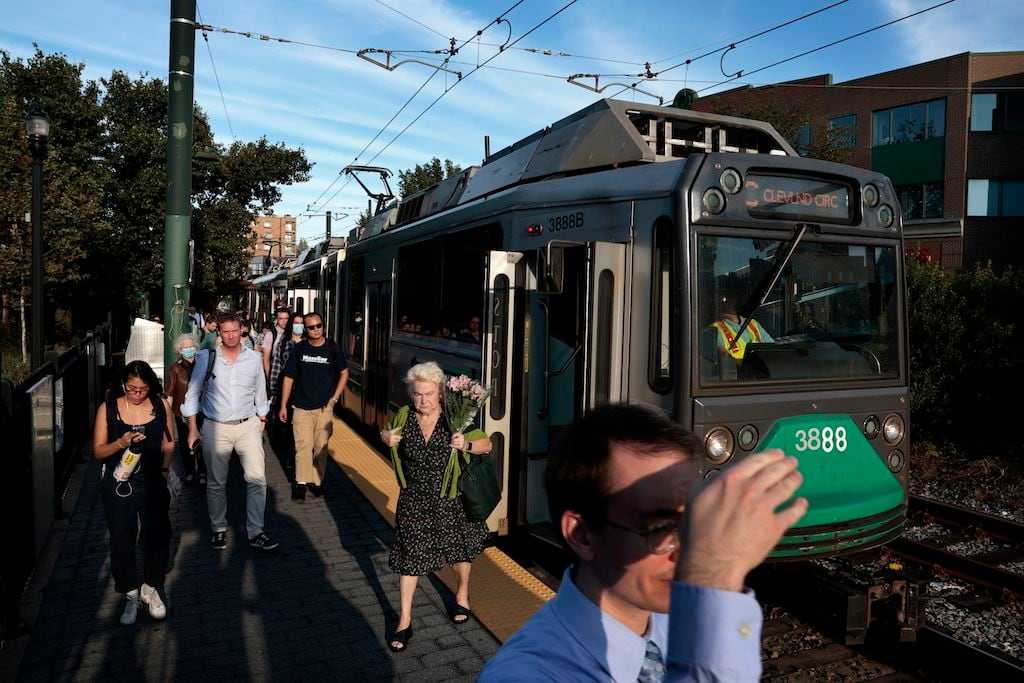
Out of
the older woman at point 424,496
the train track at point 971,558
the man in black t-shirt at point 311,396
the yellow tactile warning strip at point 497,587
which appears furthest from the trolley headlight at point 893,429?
the man in black t-shirt at point 311,396

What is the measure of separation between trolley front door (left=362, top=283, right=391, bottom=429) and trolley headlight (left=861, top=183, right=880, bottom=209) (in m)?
6.00

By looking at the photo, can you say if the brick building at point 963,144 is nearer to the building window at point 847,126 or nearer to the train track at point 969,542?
the building window at point 847,126

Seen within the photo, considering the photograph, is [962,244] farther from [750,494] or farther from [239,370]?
[750,494]

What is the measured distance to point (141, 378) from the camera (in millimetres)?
4938

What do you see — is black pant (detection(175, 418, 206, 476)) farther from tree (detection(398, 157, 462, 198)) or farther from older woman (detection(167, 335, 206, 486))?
tree (detection(398, 157, 462, 198))

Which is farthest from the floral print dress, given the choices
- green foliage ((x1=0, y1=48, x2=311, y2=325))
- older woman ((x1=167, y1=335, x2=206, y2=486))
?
green foliage ((x1=0, y1=48, x2=311, y2=325))

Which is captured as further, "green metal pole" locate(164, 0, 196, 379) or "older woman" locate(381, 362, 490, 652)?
"green metal pole" locate(164, 0, 196, 379)

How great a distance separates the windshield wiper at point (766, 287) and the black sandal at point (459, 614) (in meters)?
2.35

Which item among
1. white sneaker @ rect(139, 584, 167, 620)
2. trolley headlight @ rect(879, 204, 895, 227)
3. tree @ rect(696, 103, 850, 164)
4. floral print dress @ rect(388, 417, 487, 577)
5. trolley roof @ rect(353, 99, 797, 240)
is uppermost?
tree @ rect(696, 103, 850, 164)

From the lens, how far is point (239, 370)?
6.31 m

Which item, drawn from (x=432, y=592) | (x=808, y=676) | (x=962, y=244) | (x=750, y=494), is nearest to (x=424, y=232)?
(x=432, y=592)

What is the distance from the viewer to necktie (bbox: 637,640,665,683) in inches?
57.5

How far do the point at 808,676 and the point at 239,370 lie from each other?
180 inches

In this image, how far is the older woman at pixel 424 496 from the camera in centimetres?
466
